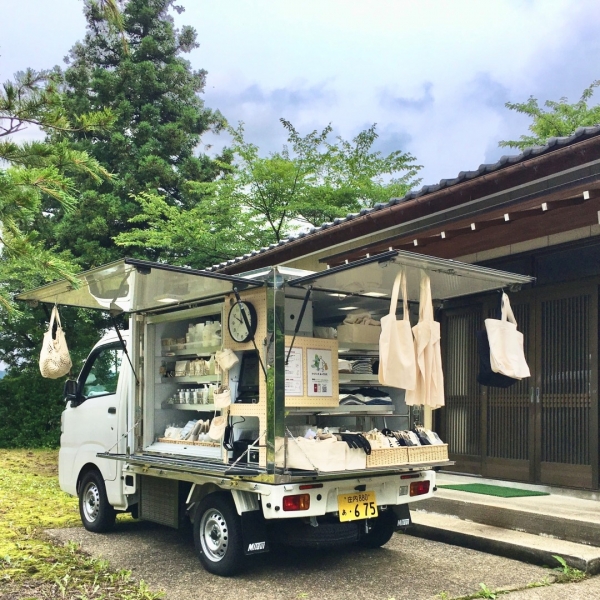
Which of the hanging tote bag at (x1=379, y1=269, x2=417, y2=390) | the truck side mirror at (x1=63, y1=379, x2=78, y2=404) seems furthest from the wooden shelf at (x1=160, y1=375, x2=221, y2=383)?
the hanging tote bag at (x1=379, y1=269, x2=417, y2=390)

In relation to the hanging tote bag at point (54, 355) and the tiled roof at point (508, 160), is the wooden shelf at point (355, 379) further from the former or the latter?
the hanging tote bag at point (54, 355)

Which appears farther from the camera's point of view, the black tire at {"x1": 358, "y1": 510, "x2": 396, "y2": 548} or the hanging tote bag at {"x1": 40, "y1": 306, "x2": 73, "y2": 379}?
the hanging tote bag at {"x1": 40, "y1": 306, "x2": 73, "y2": 379}

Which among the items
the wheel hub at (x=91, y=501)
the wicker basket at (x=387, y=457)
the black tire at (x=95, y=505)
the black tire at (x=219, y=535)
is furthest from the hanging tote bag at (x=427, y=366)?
the wheel hub at (x=91, y=501)

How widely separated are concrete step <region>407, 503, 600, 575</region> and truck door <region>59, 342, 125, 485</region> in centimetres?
300

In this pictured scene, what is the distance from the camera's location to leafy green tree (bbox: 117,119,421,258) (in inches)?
521

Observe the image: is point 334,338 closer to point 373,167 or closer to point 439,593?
point 439,593

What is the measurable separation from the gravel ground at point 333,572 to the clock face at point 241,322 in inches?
69.3

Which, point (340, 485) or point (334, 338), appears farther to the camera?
point (334, 338)

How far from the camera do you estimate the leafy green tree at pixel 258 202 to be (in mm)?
13234

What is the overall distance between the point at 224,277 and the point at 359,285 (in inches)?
41.9

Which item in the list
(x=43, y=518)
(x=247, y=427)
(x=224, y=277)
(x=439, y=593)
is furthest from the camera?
(x=43, y=518)

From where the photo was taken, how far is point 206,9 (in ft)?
24.6

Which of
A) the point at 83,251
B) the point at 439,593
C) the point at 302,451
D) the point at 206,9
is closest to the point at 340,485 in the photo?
the point at 302,451

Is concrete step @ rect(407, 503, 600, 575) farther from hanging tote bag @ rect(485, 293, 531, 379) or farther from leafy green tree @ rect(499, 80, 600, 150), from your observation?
leafy green tree @ rect(499, 80, 600, 150)
